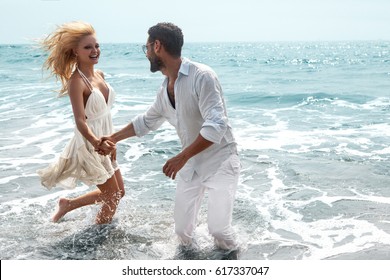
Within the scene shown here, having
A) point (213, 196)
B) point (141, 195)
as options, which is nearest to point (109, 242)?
point (213, 196)

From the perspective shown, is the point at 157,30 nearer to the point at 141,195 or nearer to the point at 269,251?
the point at 269,251

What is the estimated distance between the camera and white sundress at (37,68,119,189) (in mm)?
5203

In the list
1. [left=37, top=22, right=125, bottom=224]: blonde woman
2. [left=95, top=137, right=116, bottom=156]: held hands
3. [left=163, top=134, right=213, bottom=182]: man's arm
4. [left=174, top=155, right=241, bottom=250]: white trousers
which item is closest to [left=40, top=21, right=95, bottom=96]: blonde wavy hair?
[left=37, top=22, right=125, bottom=224]: blonde woman

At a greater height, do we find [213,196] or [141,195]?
[213,196]

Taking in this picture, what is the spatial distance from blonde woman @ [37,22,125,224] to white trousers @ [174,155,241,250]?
2.83 feet

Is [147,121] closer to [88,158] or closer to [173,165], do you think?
[88,158]

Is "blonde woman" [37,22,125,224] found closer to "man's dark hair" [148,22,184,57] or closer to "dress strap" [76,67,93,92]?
"dress strap" [76,67,93,92]

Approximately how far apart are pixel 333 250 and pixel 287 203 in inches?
63.7

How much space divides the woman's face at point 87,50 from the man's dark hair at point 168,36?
2.98 ft

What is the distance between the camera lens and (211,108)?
4348 mm

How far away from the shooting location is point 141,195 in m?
7.20

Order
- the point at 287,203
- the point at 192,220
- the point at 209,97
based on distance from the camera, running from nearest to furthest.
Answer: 1. the point at 209,97
2. the point at 192,220
3. the point at 287,203

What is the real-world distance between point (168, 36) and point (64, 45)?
1.29 metres
